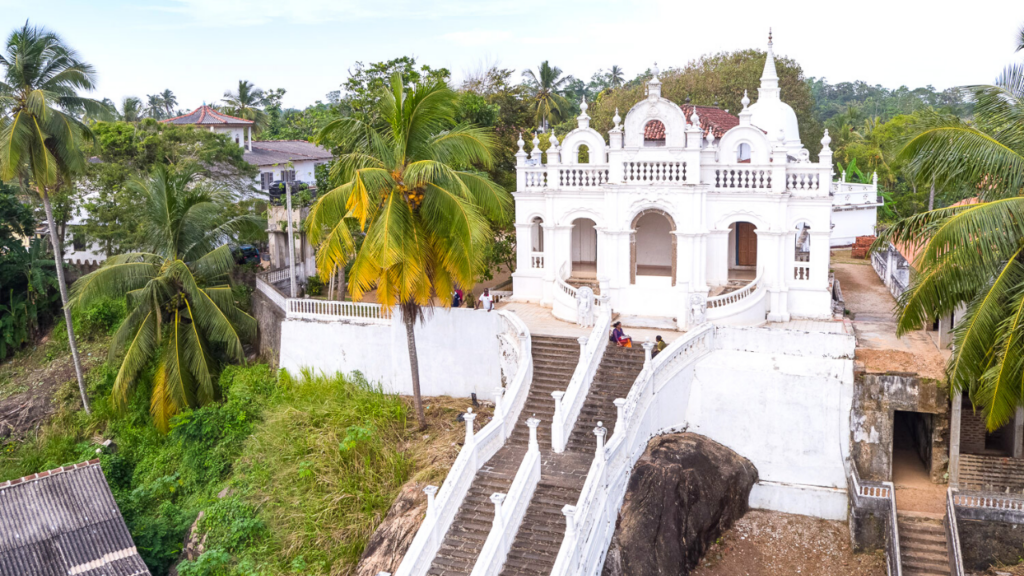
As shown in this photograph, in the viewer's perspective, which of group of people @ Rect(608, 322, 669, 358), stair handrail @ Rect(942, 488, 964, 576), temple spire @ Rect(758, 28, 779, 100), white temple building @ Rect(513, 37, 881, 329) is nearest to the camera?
stair handrail @ Rect(942, 488, 964, 576)

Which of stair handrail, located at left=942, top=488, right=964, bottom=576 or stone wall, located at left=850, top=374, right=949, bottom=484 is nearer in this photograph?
stair handrail, located at left=942, top=488, right=964, bottom=576

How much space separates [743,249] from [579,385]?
9.73 m

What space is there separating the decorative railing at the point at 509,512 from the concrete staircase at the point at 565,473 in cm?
16

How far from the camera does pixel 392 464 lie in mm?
18828

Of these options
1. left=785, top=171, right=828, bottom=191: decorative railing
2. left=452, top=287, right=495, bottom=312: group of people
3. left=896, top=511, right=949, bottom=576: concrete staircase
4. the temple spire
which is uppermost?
the temple spire

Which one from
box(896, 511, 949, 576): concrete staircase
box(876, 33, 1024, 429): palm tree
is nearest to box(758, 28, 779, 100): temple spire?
box(876, 33, 1024, 429): palm tree

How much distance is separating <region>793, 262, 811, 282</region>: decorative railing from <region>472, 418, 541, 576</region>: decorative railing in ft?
32.3

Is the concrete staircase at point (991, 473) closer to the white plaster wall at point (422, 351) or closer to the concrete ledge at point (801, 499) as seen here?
the concrete ledge at point (801, 499)

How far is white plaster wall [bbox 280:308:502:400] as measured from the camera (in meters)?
21.6

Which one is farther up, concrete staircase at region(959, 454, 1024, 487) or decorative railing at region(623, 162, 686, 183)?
decorative railing at region(623, 162, 686, 183)

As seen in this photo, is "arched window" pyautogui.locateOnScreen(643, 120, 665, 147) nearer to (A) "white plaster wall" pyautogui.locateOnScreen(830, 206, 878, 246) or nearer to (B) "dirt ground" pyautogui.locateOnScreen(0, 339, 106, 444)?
(A) "white plaster wall" pyautogui.locateOnScreen(830, 206, 878, 246)

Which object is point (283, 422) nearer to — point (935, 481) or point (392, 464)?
point (392, 464)

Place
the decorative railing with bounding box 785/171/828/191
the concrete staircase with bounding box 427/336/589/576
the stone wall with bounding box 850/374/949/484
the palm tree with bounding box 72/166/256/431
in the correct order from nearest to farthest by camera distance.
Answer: the concrete staircase with bounding box 427/336/589/576 < the stone wall with bounding box 850/374/949/484 < the decorative railing with bounding box 785/171/828/191 < the palm tree with bounding box 72/166/256/431

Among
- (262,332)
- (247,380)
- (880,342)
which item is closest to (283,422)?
(247,380)
